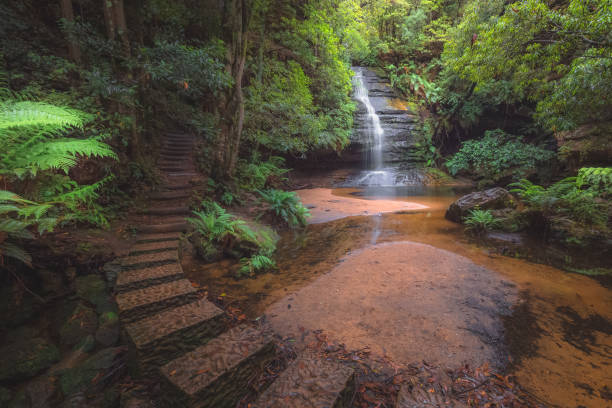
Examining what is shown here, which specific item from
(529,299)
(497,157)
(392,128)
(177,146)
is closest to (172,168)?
(177,146)

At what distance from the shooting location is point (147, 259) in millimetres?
2729

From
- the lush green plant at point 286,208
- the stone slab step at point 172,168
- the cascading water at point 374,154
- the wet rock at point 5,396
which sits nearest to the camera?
the wet rock at point 5,396

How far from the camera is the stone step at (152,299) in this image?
74.2 inches

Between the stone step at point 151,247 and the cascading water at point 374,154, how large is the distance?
12.7 meters

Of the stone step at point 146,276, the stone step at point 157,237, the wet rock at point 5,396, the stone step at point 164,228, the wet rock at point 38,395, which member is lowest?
the wet rock at point 38,395

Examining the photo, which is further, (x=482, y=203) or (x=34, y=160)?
(x=482, y=203)

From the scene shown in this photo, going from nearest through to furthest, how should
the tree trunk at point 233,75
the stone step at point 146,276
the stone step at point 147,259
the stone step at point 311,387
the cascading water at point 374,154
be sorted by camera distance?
the stone step at point 311,387 < the stone step at point 146,276 < the stone step at point 147,259 < the tree trunk at point 233,75 < the cascading water at point 374,154

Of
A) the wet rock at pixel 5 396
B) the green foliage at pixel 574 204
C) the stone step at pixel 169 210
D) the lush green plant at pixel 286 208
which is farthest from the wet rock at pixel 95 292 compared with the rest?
the green foliage at pixel 574 204

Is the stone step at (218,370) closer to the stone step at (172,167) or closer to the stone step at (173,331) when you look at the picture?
the stone step at (173,331)

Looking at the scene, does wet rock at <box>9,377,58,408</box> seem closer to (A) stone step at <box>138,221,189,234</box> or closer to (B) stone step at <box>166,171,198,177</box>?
(A) stone step at <box>138,221,189,234</box>

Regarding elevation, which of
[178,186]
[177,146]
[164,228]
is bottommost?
[164,228]

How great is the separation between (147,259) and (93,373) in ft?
4.07

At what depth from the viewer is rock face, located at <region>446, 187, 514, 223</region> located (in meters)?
5.83

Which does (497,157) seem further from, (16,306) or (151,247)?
(16,306)
